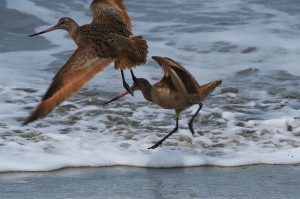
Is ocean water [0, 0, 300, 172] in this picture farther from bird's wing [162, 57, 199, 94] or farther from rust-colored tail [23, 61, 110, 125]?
rust-colored tail [23, 61, 110, 125]

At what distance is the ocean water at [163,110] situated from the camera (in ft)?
22.3

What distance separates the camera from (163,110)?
8250 millimetres

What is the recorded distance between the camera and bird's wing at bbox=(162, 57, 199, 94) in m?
5.85

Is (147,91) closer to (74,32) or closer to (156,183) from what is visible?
(74,32)

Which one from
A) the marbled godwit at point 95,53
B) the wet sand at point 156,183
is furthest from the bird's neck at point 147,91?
the wet sand at point 156,183

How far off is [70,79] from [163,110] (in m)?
2.41

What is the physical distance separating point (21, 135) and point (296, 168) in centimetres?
232

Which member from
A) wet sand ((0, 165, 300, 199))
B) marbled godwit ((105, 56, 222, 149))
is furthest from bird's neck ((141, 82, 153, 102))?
wet sand ((0, 165, 300, 199))

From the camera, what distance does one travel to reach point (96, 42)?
6.59 meters

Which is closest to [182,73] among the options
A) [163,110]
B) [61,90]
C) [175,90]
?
[175,90]

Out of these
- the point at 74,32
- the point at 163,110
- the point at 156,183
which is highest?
the point at 74,32

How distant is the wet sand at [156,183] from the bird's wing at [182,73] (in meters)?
0.63

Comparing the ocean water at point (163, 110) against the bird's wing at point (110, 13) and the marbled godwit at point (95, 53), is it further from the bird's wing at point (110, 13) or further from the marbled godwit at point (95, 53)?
the bird's wing at point (110, 13)

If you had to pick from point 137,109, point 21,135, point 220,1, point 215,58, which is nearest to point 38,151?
point 21,135
